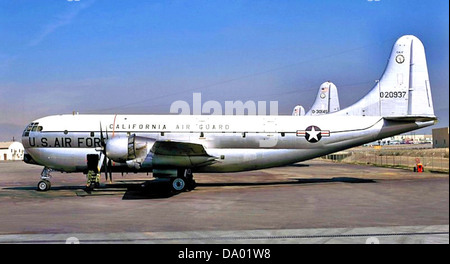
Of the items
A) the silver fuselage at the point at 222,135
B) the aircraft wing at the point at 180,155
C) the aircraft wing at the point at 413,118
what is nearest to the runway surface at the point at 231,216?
the aircraft wing at the point at 180,155

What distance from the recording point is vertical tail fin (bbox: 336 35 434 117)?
76.7 feet

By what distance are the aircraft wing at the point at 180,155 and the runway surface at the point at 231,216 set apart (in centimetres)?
173

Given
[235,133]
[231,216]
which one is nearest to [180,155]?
[235,133]

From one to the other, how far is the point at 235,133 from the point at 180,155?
3.78m

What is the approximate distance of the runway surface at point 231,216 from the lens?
404 inches

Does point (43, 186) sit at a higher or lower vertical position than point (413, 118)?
lower

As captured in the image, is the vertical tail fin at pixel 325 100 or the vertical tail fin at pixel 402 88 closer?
the vertical tail fin at pixel 402 88

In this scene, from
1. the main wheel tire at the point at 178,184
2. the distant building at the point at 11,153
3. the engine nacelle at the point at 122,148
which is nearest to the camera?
the engine nacelle at the point at 122,148

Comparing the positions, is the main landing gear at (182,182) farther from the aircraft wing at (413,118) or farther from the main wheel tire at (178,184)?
the aircraft wing at (413,118)

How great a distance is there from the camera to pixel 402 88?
79.2 ft

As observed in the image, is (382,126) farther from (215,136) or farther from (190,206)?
(190,206)

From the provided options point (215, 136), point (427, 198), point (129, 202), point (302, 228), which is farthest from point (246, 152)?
point (302, 228)

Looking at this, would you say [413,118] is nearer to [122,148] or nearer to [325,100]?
[122,148]

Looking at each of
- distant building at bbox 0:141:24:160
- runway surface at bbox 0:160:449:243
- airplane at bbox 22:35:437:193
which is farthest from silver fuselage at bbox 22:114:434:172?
distant building at bbox 0:141:24:160
